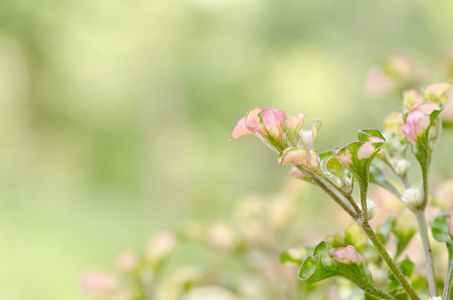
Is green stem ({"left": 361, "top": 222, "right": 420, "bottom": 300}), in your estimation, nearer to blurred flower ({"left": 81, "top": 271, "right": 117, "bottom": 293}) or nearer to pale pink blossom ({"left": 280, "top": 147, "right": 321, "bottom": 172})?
pale pink blossom ({"left": 280, "top": 147, "right": 321, "bottom": 172})

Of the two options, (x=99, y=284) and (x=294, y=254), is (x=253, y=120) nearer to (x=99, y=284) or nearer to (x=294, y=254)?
(x=294, y=254)

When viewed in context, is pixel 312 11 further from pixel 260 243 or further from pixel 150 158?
pixel 260 243

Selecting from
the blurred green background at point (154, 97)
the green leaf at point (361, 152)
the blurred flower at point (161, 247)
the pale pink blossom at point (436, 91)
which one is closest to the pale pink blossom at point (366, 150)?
the green leaf at point (361, 152)

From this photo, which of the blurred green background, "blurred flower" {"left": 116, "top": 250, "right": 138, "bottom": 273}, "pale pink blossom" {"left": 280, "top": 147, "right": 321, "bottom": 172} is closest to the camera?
"pale pink blossom" {"left": 280, "top": 147, "right": 321, "bottom": 172}

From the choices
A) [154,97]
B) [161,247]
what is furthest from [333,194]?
[154,97]

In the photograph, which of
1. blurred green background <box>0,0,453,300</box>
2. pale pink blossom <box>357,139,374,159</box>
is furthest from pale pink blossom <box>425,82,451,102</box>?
blurred green background <box>0,0,453,300</box>

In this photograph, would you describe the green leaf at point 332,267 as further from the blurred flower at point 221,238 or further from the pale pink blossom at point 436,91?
the blurred flower at point 221,238

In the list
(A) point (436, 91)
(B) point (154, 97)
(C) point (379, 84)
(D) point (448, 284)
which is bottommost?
(D) point (448, 284)

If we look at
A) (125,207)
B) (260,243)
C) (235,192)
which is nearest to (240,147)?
(235,192)
